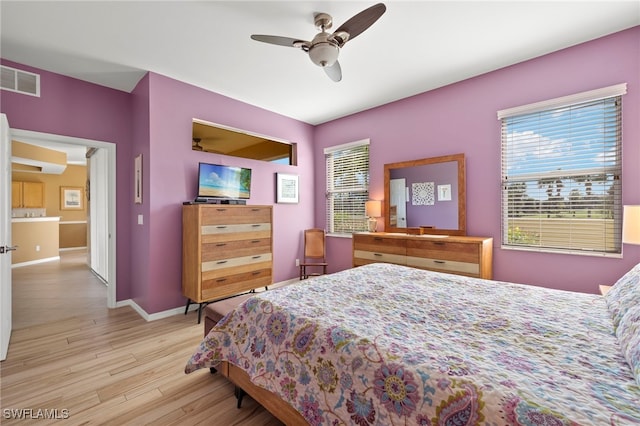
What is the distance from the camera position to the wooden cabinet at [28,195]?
23.5ft

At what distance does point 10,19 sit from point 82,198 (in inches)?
321

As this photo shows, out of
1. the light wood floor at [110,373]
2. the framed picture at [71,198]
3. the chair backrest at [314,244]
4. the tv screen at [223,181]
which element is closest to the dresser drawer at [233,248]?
the tv screen at [223,181]

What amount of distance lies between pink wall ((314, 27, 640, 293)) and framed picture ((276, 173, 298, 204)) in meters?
1.23

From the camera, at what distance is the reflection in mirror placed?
3.68 metres

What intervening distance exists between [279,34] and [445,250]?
278 cm

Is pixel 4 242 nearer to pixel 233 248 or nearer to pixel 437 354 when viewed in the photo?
pixel 233 248

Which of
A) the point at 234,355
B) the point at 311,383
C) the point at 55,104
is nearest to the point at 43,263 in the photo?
the point at 55,104

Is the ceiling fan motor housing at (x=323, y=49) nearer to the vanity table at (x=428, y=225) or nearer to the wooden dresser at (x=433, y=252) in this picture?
the vanity table at (x=428, y=225)

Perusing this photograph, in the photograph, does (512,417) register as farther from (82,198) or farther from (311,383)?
(82,198)

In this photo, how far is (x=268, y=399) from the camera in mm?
1498

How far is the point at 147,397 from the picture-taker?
1873 mm

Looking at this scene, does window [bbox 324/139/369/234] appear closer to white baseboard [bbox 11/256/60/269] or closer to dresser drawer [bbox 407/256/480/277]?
dresser drawer [bbox 407/256/480/277]

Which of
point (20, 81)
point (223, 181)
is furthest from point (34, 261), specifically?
point (223, 181)

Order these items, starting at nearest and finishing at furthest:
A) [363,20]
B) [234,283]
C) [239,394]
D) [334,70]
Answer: [239,394]
[363,20]
[334,70]
[234,283]
